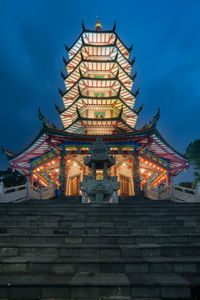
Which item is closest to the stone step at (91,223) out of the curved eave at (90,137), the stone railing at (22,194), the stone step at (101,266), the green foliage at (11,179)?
the stone step at (101,266)

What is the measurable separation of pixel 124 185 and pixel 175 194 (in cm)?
637

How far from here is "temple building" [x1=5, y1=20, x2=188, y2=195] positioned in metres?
15.6

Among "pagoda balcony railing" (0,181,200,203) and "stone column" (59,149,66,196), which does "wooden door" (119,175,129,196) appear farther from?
"stone column" (59,149,66,196)

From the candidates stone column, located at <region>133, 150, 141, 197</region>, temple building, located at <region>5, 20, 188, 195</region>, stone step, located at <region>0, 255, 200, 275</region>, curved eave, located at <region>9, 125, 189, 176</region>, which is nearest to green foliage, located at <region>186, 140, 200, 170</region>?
temple building, located at <region>5, 20, 188, 195</region>

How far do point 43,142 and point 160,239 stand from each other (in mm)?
14336

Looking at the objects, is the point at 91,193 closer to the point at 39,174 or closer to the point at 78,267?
the point at 78,267

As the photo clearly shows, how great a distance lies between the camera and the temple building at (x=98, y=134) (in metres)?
15.6

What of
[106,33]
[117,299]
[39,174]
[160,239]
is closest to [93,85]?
[106,33]

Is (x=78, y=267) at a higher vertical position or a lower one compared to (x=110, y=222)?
lower

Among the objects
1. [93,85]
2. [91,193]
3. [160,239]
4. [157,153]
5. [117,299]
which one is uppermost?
[93,85]

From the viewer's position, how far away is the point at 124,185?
691 inches

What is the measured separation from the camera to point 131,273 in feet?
9.93

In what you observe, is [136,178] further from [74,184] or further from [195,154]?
[195,154]

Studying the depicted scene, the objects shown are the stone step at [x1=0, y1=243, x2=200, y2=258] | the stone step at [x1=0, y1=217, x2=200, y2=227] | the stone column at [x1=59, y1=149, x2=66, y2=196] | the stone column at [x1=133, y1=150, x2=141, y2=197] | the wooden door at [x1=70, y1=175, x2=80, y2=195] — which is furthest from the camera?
the wooden door at [x1=70, y1=175, x2=80, y2=195]
